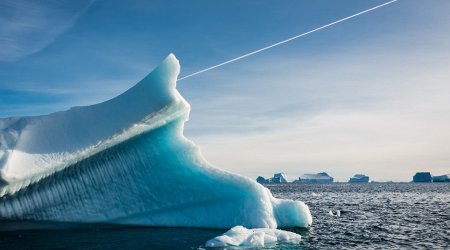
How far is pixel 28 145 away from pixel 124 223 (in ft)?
18.9

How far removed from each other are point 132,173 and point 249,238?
6.56 m

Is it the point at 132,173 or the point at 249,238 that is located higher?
the point at 132,173

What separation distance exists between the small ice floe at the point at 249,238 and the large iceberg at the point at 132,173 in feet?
4.61

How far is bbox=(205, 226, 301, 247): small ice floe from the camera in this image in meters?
16.2

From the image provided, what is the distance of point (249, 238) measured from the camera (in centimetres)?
1683

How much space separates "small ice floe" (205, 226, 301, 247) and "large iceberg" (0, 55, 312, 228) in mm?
1404

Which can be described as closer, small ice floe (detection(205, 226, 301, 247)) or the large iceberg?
small ice floe (detection(205, 226, 301, 247))

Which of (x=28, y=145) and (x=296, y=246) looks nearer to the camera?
(x=296, y=246)

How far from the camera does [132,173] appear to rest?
2002cm

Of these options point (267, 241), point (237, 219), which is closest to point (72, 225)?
point (237, 219)

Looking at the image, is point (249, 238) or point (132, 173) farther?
point (132, 173)

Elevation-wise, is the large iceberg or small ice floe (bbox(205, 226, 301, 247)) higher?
the large iceberg

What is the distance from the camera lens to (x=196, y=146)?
20453mm

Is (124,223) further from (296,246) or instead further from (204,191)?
(296,246)
